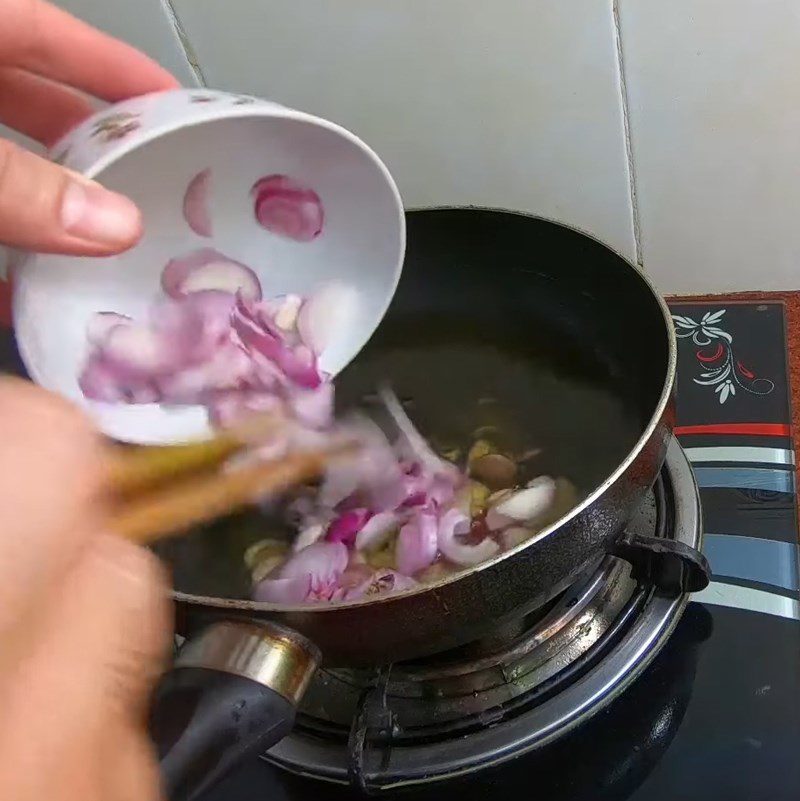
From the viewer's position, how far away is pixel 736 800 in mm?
460

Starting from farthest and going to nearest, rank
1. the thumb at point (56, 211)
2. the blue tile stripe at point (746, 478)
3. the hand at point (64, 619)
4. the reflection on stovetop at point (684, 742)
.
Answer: the blue tile stripe at point (746, 478), the reflection on stovetop at point (684, 742), the thumb at point (56, 211), the hand at point (64, 619)

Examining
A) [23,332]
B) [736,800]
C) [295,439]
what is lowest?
[736,800]

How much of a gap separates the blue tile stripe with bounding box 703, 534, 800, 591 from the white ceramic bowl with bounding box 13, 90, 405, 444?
251mm

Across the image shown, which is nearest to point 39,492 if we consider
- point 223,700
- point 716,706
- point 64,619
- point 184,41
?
point 64,619

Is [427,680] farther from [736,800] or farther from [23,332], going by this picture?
[23,332]

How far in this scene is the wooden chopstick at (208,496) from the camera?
1.53 feet

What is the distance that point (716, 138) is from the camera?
2.09ft

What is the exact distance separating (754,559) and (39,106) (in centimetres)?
51

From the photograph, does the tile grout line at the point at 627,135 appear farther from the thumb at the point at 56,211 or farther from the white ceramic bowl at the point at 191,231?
the thumb at the point at 56,211

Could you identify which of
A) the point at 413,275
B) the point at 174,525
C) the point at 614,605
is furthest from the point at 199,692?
the point at 413,275

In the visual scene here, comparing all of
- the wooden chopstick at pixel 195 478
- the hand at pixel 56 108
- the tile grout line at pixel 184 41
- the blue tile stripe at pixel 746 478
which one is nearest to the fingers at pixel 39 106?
the hand at pixel 56 108

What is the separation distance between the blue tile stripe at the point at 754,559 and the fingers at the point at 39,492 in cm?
39

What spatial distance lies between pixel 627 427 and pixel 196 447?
0.90 ft

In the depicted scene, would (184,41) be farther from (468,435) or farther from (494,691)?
(494,691)
